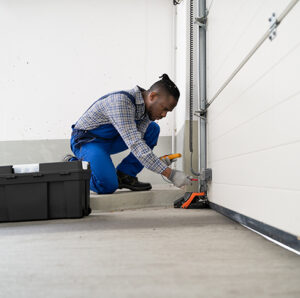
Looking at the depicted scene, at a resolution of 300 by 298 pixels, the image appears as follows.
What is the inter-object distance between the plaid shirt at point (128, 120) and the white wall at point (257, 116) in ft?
1.57

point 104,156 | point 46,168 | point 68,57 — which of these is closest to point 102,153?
point 104,156

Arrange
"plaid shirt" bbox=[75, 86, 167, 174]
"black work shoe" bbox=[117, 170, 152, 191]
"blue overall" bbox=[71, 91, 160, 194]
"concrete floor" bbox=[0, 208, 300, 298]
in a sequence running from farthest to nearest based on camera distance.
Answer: "black work shoe" bbox=[117, 170, 152, 191] < "blue overall" bbox=[71, 91, 160, 194] < "plaid shirt" bbox=[75, 86, 167, 174] < "concrete floor" bbox=[0, 208, 300, 298]

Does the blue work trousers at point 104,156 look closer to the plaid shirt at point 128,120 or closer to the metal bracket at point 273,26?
the plaid shirt at point 128,120

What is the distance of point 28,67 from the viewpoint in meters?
3.62

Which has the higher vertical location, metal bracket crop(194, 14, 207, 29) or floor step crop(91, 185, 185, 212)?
metal bracket crop(194, 14, 207, 29)

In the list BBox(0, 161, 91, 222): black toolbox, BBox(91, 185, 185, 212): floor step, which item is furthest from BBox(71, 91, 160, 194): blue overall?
BBox(0, 161, 91, 222): black toolbox

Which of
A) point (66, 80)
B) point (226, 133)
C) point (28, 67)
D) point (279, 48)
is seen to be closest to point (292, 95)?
point (279, 48)

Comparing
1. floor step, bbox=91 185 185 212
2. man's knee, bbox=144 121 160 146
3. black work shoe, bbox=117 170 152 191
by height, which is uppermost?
man's knee, bbox=144 121 160 146

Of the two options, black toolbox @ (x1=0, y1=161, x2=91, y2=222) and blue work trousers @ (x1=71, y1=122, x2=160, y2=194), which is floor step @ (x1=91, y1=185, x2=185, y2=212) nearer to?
blue work trousers @ (x1=71, y1=122, x2=160, y2=194)

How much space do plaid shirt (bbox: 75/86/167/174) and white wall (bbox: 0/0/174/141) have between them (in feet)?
4.37

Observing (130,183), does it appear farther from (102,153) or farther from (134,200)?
(102,153)

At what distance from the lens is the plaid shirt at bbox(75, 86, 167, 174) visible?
1937mm

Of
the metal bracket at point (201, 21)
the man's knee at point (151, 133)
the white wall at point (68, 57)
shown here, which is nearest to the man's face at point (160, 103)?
the man's knee at point (151, 133)

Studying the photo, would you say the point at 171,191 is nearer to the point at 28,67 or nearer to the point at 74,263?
the point at 74,263
